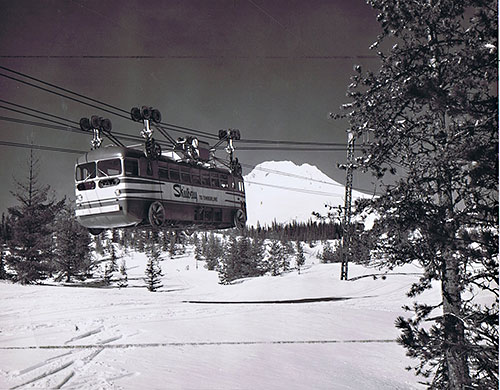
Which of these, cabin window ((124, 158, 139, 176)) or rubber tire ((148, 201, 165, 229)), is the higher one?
cabin window ((124, 158, 139, 176))

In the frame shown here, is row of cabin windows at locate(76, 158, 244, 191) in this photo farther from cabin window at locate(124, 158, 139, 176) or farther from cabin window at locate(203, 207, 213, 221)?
cabin window at locate(203, 207, 213, 221)

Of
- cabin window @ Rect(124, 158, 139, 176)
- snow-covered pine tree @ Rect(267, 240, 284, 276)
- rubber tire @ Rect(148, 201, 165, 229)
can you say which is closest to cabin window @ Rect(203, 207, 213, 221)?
rubber tire @ Rect(148, 201, 165, 229)

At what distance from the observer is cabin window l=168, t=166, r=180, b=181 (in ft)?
32.5

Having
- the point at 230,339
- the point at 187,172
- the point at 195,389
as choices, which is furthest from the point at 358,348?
the point at 187,172

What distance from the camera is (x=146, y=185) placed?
9039mm

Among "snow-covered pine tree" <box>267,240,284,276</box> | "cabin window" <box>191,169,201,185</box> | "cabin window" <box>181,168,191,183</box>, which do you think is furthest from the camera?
"snow-covered pine tree" <box>267,240,284,276</box>

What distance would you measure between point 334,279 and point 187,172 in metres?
27.0

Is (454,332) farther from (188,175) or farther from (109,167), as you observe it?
(109,167)

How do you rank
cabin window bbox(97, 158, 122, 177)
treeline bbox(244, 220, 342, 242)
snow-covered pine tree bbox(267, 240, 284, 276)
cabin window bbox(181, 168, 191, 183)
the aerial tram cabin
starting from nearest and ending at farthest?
the aerial tram cabin < cabin window bbox(97, 158, 122, 177) < cabin window bbox(181, 168, 191, 183) < treeline bbox(244, 220, 342, 242) < snow-covered pine tree bbox(267, 240, 284, 276)

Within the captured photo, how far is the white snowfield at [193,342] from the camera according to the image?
12156 millimetres

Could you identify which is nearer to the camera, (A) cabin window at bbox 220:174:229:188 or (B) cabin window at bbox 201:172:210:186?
(B) cabin window at bbox 201:172:210:186

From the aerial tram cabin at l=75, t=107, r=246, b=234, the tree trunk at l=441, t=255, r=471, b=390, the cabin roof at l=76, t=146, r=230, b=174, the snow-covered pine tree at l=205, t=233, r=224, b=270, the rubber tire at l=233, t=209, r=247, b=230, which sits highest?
the cabin roof at l=76, t=146, r=230, b=174

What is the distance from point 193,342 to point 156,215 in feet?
30.9

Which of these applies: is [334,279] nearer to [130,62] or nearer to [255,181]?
[255,181]
